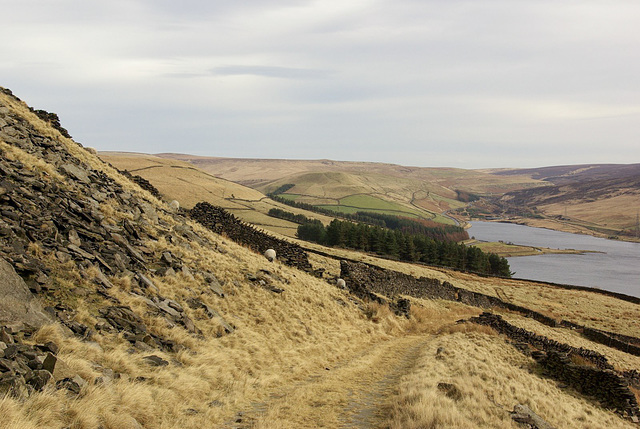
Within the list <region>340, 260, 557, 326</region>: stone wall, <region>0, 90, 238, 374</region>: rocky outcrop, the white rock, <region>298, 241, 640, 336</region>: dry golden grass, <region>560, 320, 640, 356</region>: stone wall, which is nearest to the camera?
<region>0, 90, 238, 374</region>: rocky outcrop

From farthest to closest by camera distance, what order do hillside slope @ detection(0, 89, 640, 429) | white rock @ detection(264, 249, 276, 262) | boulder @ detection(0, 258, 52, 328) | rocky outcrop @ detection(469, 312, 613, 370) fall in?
white rock @ detection(264, 249, 276, 262) < rocky outcrop @ detection(469, 312, 613, 370) < boulder @ detection(0, 258, 52, 328) < hillside slope @ detection(0, 89, 640, 429)

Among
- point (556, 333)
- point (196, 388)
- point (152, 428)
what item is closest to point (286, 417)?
point (196, 388)

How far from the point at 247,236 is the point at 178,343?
1867cm

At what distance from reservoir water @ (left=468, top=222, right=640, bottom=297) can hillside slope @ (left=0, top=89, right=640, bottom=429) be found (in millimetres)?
83228

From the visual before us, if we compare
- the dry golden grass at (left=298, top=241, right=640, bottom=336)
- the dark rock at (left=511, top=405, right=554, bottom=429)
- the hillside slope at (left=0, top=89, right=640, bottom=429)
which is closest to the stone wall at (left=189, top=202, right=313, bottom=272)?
the hillside slope at (left=0, top=89, right=640, bottom=429)

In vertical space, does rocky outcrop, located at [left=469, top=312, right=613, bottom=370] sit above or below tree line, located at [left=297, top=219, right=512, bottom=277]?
above

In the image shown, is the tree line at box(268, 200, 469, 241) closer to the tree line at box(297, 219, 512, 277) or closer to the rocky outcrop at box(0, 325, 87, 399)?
the tree line at box(297, 219, 512, 277)

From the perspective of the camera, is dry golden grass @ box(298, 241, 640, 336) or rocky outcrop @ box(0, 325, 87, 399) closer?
rocky outcrop @ box(0, 325, 87, 399)

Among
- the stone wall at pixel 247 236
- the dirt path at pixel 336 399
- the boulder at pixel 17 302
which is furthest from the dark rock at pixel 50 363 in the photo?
the stone wall at pixel 247 236

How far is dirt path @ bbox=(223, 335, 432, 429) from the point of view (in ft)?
32.2

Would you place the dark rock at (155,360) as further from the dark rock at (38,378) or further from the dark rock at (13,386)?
the dark rock at (13,386)

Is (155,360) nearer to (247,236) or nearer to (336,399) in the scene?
(336,399)

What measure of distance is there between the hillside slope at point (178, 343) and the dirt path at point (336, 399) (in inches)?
2.4

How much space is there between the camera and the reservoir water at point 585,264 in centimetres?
9006
